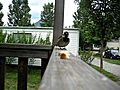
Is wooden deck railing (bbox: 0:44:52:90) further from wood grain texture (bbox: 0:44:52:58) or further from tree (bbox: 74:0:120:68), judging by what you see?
tree (bbox: 74:0:120:68)

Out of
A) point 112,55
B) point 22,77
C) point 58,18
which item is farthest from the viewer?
point 112,55

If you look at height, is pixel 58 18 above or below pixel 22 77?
above

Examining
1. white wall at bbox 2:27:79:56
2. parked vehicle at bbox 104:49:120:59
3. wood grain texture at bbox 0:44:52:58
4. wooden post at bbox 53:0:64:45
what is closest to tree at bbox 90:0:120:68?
white wall at bbox 2:27:79:56

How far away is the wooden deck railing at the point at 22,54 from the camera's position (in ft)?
8.51

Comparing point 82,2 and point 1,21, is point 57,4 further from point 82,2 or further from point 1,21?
point 1,21

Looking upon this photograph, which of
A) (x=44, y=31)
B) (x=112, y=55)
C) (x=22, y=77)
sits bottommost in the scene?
(x=112, y=55)

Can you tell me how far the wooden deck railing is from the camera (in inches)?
102

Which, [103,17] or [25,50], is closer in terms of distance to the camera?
[25,50]

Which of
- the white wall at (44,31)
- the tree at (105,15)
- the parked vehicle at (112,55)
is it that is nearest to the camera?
the tree at (105,15)

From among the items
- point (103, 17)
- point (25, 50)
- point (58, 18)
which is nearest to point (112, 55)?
point (103, 17)

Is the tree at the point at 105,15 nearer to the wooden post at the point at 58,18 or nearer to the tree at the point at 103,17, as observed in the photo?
the tree at the point at 103,17

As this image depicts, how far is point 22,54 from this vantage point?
8.61 ft

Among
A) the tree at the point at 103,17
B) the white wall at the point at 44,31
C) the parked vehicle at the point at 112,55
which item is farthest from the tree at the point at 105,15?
the parked vehicle at the point at 112,55

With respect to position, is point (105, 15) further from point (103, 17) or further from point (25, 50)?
point (25, 50)
